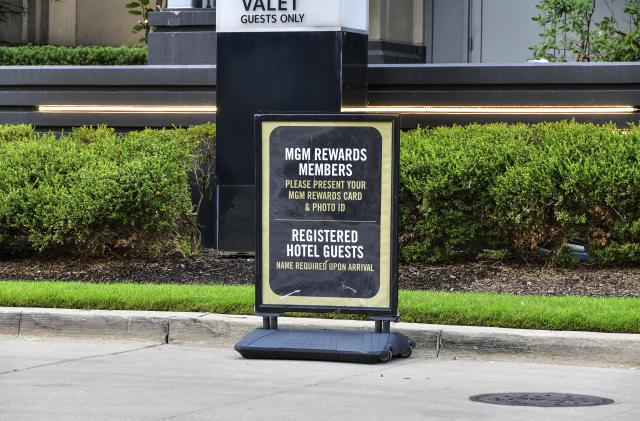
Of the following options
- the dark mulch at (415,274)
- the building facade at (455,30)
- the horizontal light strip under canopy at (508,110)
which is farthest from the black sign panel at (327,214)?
the building facade at (455,30)

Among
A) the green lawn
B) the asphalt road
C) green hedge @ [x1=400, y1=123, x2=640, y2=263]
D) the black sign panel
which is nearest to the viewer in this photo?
the asphalt road

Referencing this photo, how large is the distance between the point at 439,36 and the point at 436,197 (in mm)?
10179

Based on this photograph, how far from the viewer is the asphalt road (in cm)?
730

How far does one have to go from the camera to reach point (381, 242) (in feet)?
30.6

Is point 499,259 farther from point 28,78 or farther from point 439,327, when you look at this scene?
point 28,78

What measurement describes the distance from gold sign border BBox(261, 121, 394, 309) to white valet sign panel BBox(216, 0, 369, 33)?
3880 mm

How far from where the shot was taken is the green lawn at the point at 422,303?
962 centimetres

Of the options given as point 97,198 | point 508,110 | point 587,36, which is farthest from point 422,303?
point 587,36

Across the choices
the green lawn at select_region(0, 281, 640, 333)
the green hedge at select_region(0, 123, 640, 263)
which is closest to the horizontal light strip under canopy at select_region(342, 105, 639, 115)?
the green hedge at select_region(0, 123, 640, 263)

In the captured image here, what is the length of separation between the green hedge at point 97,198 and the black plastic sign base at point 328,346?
3615 mm

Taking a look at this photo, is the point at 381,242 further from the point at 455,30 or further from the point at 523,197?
the point at 455,30

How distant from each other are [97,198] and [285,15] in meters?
2.72

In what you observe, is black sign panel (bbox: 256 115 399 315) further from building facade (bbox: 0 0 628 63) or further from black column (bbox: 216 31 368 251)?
Answer: building facade (bbox: 0 0 628 63)

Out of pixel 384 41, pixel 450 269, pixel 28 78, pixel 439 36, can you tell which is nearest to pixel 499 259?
pixel 450 269
